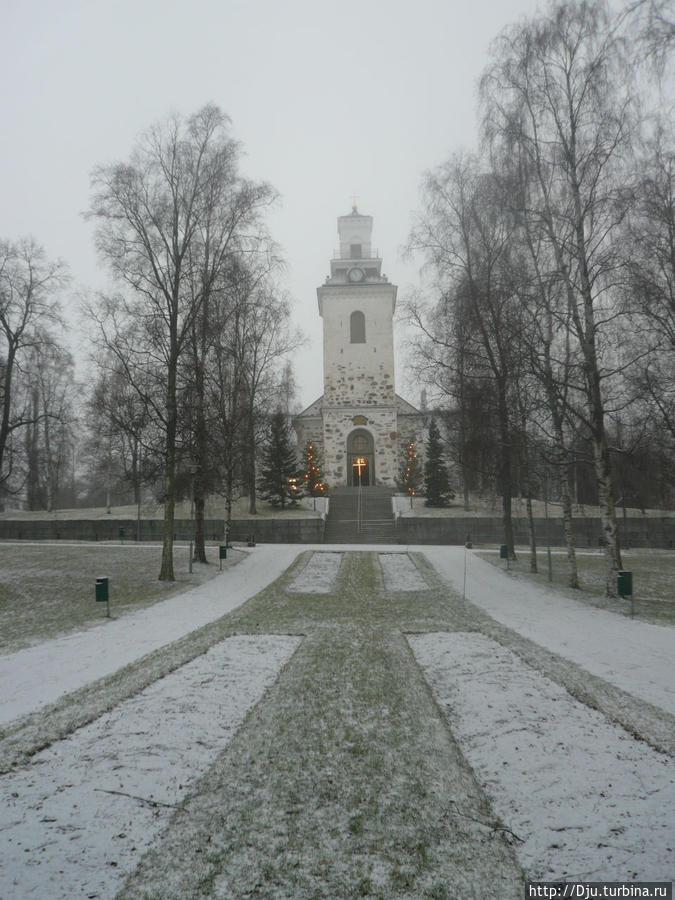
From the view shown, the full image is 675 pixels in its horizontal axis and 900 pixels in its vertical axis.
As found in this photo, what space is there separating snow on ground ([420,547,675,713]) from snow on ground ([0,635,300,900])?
161 inches

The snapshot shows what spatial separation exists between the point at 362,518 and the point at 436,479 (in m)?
4.61

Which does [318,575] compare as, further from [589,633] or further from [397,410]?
[397,410]

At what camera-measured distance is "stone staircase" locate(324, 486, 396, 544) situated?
77.5 ft

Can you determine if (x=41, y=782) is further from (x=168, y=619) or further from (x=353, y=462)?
(x=353, y=462)

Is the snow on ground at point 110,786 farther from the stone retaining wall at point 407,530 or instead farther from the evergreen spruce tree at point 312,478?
the evergreen spruce tree at point 312,478

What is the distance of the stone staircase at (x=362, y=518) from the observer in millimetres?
23609

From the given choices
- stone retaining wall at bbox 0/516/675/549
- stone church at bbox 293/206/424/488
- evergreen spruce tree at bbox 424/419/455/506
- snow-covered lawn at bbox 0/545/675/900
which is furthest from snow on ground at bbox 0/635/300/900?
stone church at bbox 293/206/424/488

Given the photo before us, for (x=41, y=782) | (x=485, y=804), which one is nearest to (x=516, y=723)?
→ (x=485, y=804)

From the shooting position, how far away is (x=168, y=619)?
30.5 feet

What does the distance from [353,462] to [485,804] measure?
1224 inches

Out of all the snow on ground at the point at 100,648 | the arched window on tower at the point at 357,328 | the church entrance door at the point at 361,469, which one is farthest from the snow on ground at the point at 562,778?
the arched window on tower at the point at 357,328

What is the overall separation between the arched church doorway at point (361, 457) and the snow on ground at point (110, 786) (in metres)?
28.7

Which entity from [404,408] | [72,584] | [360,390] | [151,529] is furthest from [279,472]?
[72,584]

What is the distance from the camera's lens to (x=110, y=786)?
359 cm
